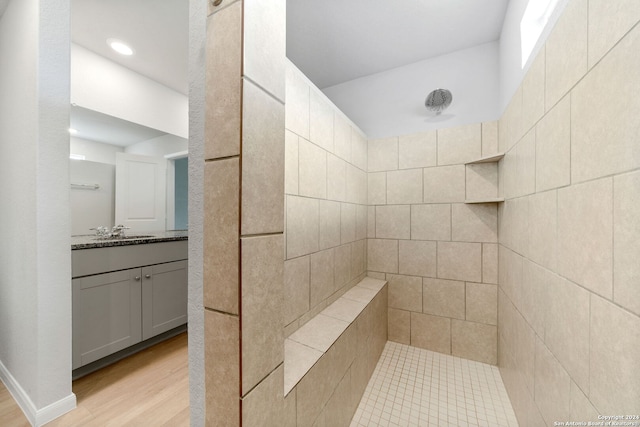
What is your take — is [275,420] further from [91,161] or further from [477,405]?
[91,161]

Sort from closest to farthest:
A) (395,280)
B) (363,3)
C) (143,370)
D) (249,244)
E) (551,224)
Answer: (249,244), (551,224), (363,3), (143,370), (395,280)

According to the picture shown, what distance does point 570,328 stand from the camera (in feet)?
2.47

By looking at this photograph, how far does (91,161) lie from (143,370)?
6.83 ft

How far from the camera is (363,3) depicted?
4.86ft

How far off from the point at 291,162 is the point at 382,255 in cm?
138

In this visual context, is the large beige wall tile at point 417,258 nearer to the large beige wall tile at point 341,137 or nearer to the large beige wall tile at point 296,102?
the large beige wall tile at point 341,137

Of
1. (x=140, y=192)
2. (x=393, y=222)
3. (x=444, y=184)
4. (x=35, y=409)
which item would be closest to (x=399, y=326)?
(x=393, y=222)

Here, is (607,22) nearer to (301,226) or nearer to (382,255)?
(301,226)

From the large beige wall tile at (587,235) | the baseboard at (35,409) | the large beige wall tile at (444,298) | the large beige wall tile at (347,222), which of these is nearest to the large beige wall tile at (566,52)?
the large beige wall tile at (587,235)

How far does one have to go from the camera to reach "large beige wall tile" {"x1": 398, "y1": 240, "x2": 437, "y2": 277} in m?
1.97

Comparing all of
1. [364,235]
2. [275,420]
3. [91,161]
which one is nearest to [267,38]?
[275,420]

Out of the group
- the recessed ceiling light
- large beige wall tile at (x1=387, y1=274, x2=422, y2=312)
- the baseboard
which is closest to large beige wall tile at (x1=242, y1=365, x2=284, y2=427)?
the baseboard

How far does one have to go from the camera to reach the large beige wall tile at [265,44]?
0.57 meters

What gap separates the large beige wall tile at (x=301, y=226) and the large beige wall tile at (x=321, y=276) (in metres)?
0.09
